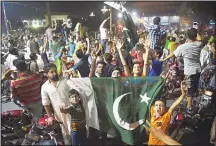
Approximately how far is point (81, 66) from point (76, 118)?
1536 mm

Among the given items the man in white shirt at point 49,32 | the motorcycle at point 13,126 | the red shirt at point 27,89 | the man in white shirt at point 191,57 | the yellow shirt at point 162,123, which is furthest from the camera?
the man in white shirt at point 49,32

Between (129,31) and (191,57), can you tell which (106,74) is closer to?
(129,31)

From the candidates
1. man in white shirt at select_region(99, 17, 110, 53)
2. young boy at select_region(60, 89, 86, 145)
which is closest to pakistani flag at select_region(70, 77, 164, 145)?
young boy at select_region(60, 89, 86, 145)

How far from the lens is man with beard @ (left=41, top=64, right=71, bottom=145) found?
4.09 m

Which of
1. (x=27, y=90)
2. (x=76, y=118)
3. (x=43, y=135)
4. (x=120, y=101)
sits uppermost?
(x=27, y=90)

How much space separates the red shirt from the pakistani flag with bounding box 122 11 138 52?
2.18m

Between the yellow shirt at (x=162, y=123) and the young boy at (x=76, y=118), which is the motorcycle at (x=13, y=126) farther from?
the yellow shirt at (x=162, y=123)

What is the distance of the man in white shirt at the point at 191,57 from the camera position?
16.0ft

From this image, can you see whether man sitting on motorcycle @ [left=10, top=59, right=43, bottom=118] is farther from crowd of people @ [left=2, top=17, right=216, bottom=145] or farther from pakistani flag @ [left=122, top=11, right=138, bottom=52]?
pakistani flag @ [left=122, top=11, right=138, bottom=52]

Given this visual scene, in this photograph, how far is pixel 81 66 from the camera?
5.25 m

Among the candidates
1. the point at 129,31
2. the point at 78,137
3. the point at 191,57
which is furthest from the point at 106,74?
the point at 191,57

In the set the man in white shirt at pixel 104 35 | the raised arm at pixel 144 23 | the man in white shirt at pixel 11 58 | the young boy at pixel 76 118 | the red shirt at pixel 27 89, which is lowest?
the young boy at pixel 76 118

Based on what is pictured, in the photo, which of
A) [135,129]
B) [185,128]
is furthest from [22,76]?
[185,128]

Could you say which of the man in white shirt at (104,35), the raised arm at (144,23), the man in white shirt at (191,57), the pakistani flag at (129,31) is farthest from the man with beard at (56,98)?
the raised arm at (144,23)
